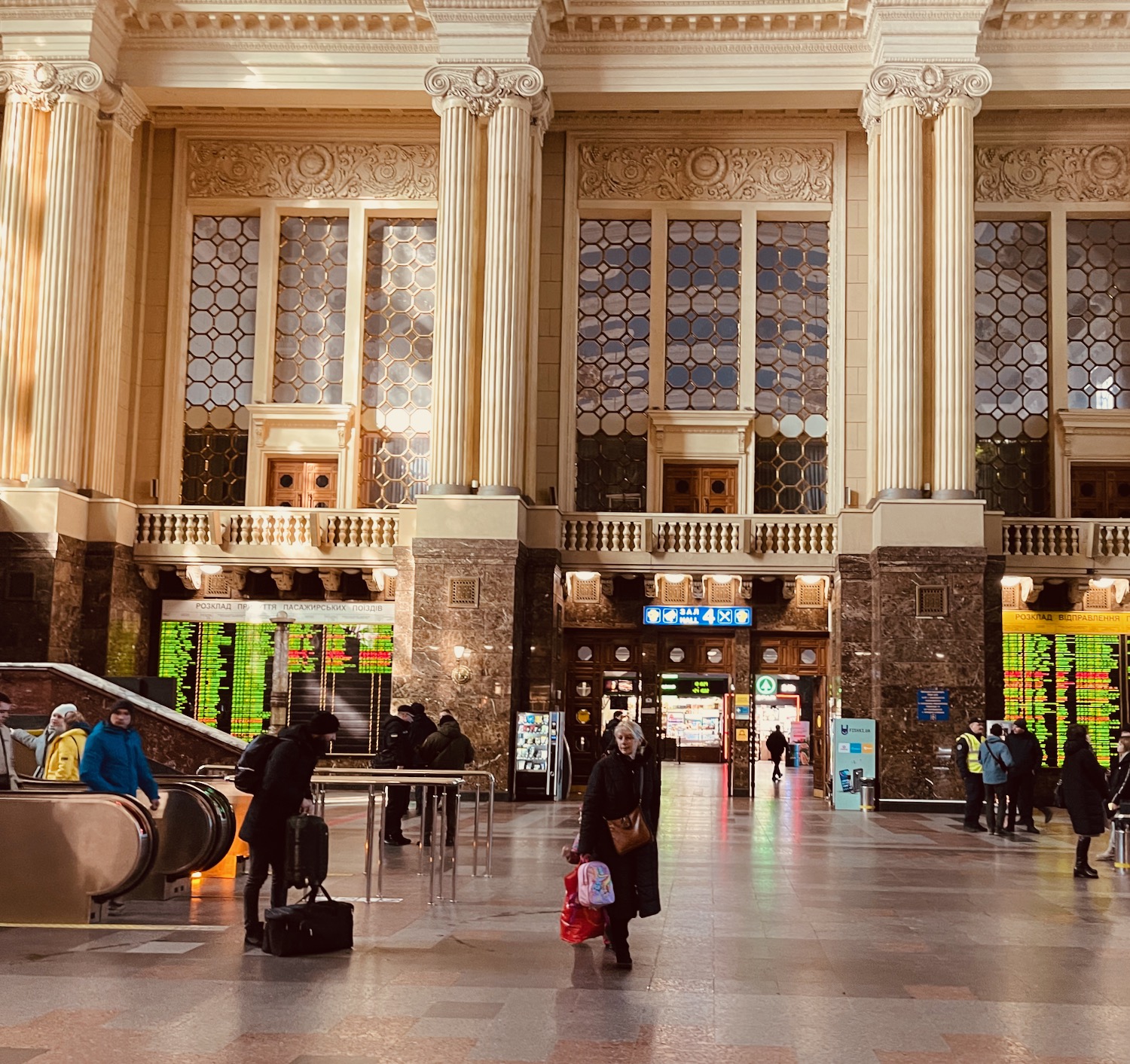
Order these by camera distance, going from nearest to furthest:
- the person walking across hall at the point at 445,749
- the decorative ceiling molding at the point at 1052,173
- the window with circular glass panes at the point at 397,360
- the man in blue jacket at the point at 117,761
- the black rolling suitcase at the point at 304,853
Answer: the black rolling suitcase at the point at 304,853 → the man in blue jacket at the point at 117,761 → the person walking across hall at the point at 445,749 → the decorative ceiling molding at the point at 1052,173 → the window with circular glass panes at the point at 397,360

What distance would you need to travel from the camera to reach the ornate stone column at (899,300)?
2180 centimetres

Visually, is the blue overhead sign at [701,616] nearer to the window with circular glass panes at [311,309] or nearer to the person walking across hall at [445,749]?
the window with circular glass panes at [311,309]

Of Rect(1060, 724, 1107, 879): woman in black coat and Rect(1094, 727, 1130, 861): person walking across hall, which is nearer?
Rect(1060, 724, 1107, 879): woman in black coat

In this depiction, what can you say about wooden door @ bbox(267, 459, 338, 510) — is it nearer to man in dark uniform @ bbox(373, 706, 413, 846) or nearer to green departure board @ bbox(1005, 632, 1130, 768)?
man in dark uniform @ bbox(373, 706, 413, 846)

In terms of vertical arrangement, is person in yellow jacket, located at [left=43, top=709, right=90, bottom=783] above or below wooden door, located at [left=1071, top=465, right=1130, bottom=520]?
below

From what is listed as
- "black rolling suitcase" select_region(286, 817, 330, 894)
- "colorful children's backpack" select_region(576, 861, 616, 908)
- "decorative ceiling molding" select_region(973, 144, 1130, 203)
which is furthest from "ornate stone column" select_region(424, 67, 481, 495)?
"colorful children's backpack" select_region(576, 861, 616, 908)

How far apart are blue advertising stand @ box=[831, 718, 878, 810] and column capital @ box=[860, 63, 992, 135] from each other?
938 centimetres

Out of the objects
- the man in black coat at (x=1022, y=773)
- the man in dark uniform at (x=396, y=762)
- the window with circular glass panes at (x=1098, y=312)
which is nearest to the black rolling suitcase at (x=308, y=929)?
the man in dark uniform at (x=396, y=762)

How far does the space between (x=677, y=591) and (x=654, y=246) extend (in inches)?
234

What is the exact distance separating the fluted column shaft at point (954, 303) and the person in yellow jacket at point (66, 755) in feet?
45.3

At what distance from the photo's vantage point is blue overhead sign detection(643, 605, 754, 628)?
24125mm

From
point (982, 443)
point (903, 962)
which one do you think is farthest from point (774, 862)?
point (982, 443)

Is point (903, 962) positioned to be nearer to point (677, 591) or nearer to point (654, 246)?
point (677, 591)

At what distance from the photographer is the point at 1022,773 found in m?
17.8
